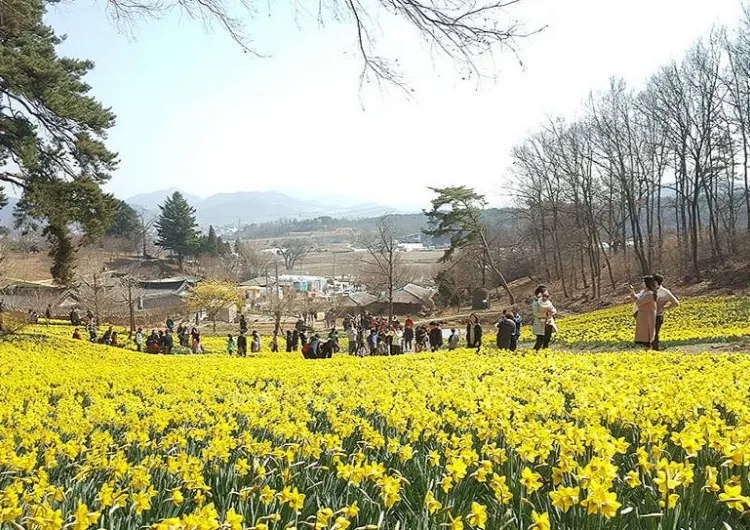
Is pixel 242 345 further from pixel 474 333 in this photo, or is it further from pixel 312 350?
pixel 474 333

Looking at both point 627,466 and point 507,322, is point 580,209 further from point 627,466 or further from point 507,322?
point 627,466

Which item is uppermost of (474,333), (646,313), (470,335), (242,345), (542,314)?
(646,313)

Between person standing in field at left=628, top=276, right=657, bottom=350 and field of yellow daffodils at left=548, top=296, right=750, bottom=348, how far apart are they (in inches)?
96.6

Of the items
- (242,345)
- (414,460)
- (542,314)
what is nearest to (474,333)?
(542,314)

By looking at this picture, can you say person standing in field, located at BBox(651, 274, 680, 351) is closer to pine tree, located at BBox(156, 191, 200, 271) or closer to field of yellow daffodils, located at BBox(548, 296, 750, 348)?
field of yellow daffodils, located at BBox(548, 296, 750, 348)

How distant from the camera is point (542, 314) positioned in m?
13.7

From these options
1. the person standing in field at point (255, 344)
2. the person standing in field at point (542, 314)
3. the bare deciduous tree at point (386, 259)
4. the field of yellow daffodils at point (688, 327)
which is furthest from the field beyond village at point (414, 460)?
the bare deciduous tree at point (386, 259)

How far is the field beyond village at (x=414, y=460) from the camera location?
2693 mm

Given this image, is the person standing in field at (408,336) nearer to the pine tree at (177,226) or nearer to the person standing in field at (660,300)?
the person standing in field at (660,300)

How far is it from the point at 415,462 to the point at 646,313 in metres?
9.10

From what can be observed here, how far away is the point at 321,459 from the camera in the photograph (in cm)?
412

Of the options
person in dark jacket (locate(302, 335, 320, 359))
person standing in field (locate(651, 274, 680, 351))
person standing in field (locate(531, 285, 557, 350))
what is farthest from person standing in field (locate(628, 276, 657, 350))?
person in dark jacket (locate(302, 335, 320, 359))

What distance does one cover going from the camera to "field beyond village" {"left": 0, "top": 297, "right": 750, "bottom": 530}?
8.84ft

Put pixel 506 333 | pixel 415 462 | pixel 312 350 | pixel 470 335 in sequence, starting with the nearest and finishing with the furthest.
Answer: pixel 415 462 < pixel 506 333 < pixel 470 335 < pixel 312 350
